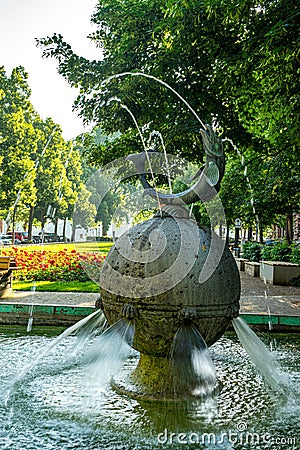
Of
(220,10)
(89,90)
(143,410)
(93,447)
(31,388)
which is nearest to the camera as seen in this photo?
(93,447)

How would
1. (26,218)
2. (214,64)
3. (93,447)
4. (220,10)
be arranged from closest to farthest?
(93,447)
(220,10)
(214,64)
(26,218)

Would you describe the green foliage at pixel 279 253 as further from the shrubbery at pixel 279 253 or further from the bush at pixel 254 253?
the bush at pixel 254 253

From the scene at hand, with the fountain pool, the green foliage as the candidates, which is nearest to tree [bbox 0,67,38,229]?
the green foliage

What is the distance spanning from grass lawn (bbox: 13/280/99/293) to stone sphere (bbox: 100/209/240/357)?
8.49m

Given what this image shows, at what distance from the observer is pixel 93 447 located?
14.9 ft

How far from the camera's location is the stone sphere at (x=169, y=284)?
5.64 m

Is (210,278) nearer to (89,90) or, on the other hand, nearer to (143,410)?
(143,410)

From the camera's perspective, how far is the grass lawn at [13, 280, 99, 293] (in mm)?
14508

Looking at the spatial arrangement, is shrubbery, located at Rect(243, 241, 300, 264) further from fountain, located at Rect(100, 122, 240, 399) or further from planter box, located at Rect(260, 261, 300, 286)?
fountain, located at Rect(100, 122, 240, 399)

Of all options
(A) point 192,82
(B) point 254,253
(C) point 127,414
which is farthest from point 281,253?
(C) point 127,414

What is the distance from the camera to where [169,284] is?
562 cm

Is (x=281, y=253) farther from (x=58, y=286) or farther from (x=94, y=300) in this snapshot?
(x=94, y=300)

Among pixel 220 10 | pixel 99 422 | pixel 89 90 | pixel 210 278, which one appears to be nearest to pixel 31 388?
pixel 99 422

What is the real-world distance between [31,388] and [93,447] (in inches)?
70.2
